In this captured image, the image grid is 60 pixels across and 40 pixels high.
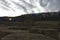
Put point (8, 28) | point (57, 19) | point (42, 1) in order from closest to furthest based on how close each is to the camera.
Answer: point (57, 19), point (8, 28), point (42, 1)

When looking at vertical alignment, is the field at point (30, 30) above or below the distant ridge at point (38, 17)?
below

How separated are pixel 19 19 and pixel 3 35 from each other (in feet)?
0.68

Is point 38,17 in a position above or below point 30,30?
above

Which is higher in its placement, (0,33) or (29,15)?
(29,15)

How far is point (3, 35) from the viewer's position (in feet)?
4.58

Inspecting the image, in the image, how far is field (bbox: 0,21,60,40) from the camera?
1.30 meters

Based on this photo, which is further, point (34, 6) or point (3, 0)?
point (3, 0)

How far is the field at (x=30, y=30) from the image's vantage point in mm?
1300

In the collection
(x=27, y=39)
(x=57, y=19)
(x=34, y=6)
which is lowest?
(x=27, y=39)

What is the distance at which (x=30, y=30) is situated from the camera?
1.34 m

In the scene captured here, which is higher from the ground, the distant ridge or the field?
the distant ridge

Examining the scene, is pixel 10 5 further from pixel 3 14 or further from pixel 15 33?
pixel 15 33

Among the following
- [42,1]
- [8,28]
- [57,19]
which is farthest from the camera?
[42,1]

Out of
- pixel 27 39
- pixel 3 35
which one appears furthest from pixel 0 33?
→ pixel 27 39
